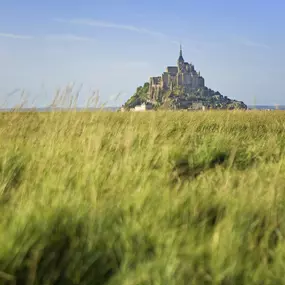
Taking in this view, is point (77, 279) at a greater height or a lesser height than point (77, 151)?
lesser

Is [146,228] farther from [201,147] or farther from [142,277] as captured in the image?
[201,147]

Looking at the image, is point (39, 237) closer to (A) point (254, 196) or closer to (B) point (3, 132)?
(A) point (254, 196)

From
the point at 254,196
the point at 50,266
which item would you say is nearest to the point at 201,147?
the point at 254,196

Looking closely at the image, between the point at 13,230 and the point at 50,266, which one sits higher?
the point at 13,230

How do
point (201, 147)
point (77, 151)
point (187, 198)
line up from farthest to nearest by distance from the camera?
point (201, 147), point (77, 151), point (187, 198)

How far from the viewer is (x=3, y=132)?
642cm

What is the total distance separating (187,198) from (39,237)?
1139 mm

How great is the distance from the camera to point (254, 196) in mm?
3182

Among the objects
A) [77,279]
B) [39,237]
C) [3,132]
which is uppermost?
[3,132]

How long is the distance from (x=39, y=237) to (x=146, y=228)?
61 cm

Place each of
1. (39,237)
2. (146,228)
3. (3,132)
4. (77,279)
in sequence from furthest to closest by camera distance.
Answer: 1. (3,132)
2. (146,228)
3. (39,237)
4. (77,279)

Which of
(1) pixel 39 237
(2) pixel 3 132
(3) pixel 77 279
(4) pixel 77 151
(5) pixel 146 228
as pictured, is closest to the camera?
(3) pixel 77 279

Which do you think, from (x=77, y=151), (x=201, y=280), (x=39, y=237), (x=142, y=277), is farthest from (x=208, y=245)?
(x=77, y=151)

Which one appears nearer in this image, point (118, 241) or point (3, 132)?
point (118, 241)
